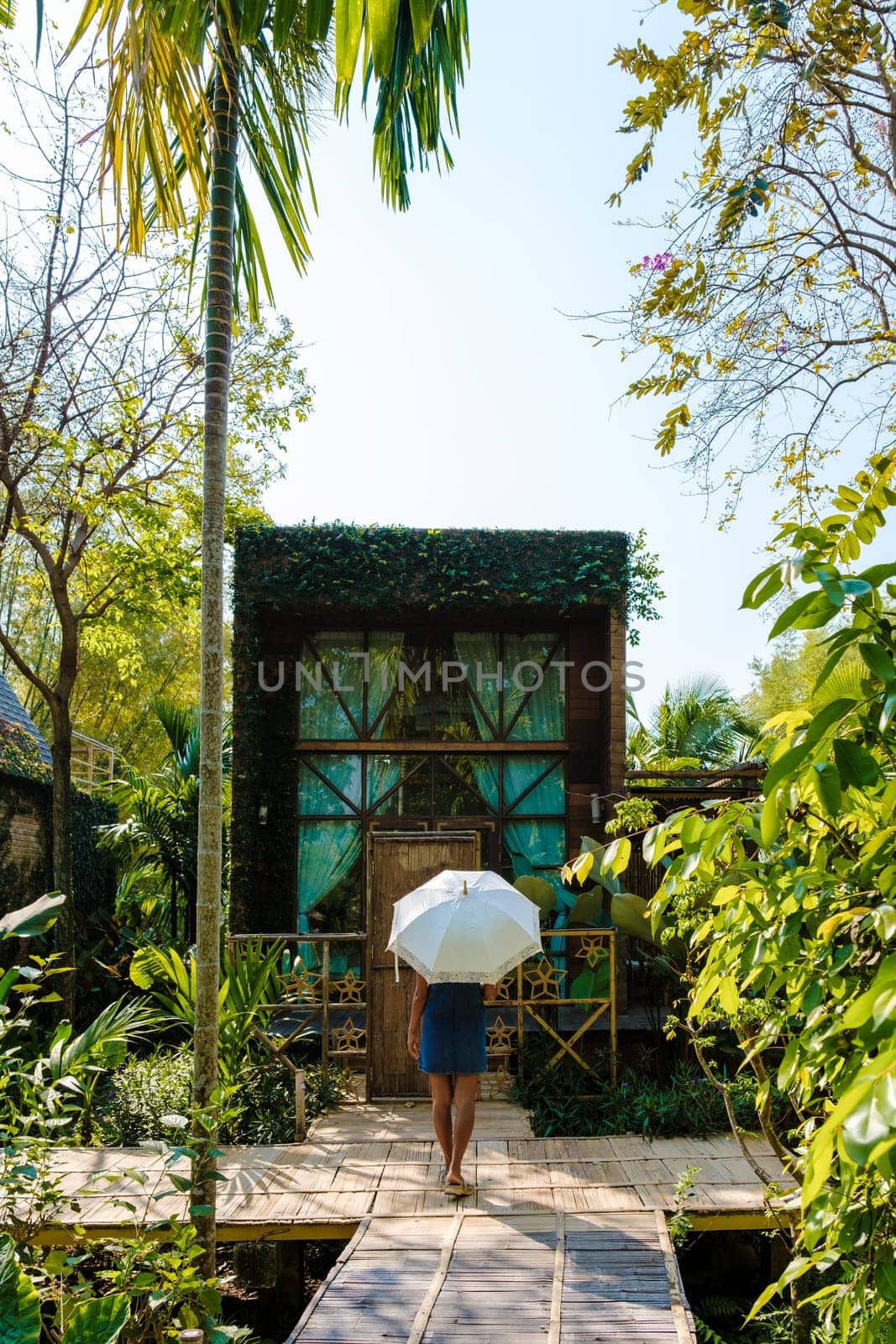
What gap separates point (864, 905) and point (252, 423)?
→ 10204mm

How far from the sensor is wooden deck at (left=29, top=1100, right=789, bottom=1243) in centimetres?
552

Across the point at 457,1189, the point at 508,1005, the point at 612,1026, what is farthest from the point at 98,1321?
the point at 612,1026

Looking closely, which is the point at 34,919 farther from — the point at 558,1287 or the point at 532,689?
the point at 532,689

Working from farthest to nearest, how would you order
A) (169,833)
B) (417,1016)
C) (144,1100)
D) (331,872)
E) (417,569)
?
(169,833)
(331,872)
(417,569)
(144,1100)
(417,1016)

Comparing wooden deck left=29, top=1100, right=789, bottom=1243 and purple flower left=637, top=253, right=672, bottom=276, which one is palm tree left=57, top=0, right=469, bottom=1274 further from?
purple flower left=637, top=253, right=672, bottom=276

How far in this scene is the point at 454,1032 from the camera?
5.66 m

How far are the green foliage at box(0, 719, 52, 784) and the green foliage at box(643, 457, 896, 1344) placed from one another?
10.4 m

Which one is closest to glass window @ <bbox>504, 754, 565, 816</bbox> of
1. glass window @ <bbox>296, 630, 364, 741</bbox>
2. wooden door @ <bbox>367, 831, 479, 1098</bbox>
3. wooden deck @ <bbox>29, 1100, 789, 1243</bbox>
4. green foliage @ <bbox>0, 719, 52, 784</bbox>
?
glass window @ <bbox>296, 630, 364, 741</bbox>

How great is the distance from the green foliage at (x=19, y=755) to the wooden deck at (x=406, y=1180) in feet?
18.4

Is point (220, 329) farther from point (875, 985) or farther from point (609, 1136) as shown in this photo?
point (609, 1136)

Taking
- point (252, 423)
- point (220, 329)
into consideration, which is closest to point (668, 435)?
point (220, 329)

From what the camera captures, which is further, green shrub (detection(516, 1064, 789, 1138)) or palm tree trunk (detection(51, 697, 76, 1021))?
palm tree trunk (detection(51, 697, 76, 1021))

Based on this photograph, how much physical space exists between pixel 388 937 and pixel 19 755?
5903 millimetres

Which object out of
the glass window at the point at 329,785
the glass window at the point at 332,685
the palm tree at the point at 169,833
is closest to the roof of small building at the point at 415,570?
the glass window at the point at 332,685
